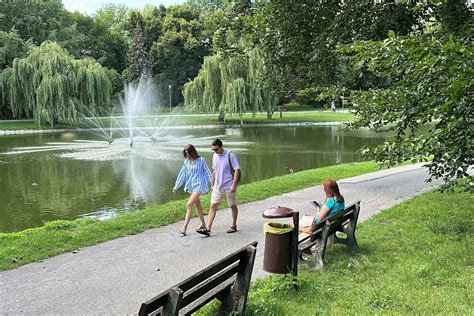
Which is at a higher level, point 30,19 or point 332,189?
point 30,19

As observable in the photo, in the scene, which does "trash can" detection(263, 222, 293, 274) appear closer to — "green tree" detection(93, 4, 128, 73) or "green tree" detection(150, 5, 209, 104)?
"green tree" detection(150, 5, 209, 104)

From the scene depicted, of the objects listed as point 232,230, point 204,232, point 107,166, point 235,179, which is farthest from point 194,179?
point 107,166

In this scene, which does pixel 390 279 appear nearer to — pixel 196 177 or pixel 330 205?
pixel 330 205

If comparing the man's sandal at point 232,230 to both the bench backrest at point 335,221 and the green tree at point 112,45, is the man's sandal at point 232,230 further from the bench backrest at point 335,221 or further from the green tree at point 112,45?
the green tree at point 112,45

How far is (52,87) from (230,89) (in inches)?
526

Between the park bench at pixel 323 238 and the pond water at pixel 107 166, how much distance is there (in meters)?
3.81

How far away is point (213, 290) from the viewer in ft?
12.8

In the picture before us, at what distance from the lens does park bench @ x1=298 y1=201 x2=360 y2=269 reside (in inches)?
217

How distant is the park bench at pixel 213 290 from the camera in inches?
120

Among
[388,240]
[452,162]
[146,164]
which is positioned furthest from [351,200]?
[146,164]

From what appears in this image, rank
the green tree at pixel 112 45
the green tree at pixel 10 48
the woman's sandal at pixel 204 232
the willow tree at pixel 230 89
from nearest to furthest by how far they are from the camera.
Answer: the woman's sandal at pixel 204 232
the willow tree at pixel 230 89
the green tree at pixel 10 48
the green tree at pixel 112 45

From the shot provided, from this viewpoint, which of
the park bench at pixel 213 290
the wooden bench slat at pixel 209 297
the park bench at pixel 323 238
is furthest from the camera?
the park bench at pixel 323 238

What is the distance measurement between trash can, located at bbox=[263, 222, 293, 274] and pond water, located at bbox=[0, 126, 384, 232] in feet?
17.6

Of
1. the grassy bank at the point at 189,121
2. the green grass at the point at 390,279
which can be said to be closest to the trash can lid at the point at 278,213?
the green grass at the point at 390,279
